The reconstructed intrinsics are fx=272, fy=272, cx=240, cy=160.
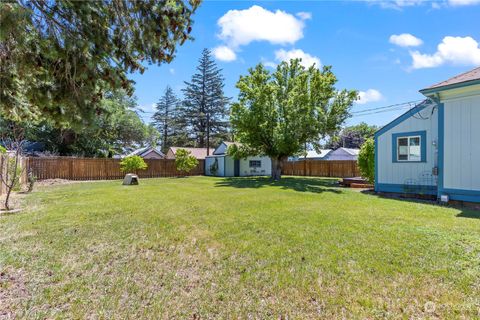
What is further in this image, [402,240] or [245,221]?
[245,221]

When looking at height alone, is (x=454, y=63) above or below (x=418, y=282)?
above

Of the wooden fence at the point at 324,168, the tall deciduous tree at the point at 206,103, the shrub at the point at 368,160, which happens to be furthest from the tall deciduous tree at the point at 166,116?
the shrub at the point at 368,160

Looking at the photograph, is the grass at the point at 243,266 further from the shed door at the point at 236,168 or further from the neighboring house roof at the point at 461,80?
the shed door at the point at 236,168

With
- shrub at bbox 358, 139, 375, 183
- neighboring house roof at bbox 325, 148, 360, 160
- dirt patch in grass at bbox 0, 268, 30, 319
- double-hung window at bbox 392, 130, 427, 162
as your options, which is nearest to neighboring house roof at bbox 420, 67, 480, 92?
double-hung window at bbox 392, 130, 427, 162

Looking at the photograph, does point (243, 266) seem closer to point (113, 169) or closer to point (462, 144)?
point (462, 144)

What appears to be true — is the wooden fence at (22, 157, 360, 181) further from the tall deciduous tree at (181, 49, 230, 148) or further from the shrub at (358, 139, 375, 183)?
the tall deciduous tree at (181, 49, 230, 148)

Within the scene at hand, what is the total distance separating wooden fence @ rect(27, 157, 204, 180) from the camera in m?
17.6

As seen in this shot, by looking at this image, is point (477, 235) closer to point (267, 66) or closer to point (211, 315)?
point (211, 315)

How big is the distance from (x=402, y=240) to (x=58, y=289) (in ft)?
16.3

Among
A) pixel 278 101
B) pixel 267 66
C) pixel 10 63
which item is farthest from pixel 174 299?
pixel 267 66

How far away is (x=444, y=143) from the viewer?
26.8 ft

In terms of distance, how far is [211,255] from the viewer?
4.12 meters

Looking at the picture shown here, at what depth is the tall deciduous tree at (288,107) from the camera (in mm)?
16109

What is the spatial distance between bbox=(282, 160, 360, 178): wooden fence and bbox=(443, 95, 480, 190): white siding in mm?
13535
